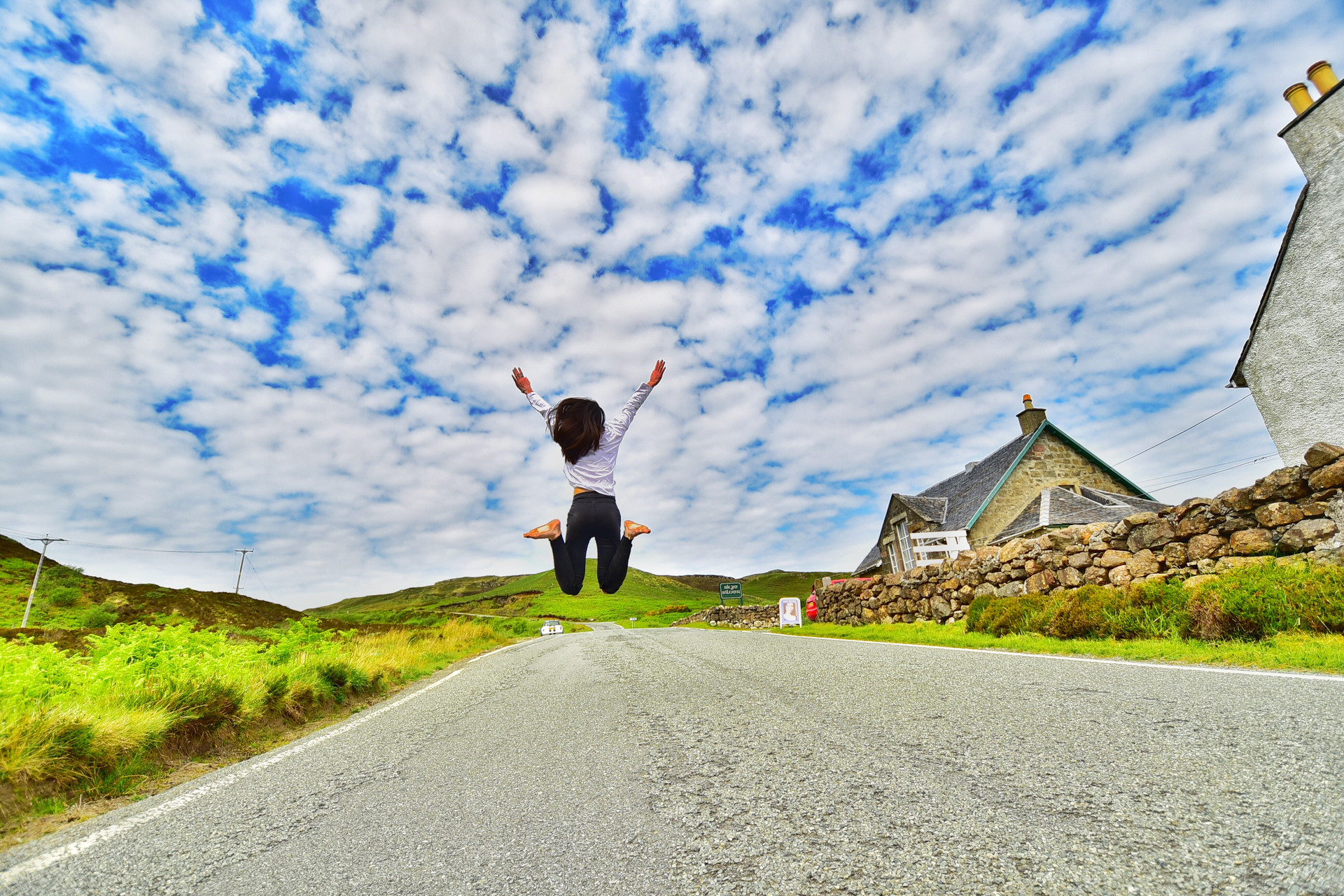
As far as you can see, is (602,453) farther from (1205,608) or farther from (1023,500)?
(1023,500)

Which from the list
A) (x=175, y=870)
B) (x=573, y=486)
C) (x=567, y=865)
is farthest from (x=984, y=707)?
(x=175, y=870)

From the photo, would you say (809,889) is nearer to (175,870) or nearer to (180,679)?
(175,870)

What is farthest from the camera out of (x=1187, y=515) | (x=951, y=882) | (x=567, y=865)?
(x=1187, y=515)

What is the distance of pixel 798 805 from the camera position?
2.54 m

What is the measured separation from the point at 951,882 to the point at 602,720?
11.4ft

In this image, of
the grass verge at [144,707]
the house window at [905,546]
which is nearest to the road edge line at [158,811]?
the grass verge at [144,707]

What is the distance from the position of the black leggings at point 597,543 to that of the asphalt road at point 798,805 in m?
1.50

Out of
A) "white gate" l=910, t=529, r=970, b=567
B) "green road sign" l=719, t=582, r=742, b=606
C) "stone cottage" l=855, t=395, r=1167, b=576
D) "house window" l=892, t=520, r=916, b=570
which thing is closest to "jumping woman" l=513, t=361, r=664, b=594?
"white gate" l=910, t=529, r=970, b=567

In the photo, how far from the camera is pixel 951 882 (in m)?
1.78

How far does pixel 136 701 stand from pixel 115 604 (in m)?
23.4

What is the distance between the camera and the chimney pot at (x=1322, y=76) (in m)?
14.6

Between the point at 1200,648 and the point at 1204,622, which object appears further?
the point at 1204,622

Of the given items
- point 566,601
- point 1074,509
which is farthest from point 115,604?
point 1074,509

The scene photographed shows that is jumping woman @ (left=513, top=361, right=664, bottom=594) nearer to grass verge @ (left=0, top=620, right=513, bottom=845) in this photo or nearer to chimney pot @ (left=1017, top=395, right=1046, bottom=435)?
grass verge @ (left=0, top=620, right=513, bottom=845)
